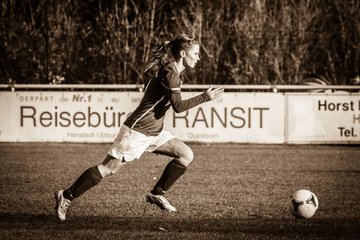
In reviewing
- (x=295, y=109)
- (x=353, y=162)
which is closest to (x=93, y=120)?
(x=295, y=109)

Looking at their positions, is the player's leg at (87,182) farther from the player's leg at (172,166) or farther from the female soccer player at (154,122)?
the player's leg at (172,166)

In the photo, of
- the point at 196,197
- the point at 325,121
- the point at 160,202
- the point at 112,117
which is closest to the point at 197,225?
the point at 160,202

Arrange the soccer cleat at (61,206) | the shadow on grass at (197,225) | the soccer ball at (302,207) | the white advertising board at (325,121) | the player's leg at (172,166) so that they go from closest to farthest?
the shadow on grass at (197,225), the soccer cleat at (61,206), the soccer ball at (302,207), the player's leg at (172,166), the white advertising board at (325,121)

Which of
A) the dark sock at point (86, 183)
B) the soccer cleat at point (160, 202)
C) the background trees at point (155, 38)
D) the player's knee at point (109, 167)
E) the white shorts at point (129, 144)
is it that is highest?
the background trees at point (155, 38)

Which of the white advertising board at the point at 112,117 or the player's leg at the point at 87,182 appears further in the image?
the white advertising board at the point at 112,117

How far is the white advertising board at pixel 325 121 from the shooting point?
60.1 ft

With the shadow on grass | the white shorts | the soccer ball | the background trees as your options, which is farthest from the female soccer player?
the background trees

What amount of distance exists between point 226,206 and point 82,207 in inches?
62.9

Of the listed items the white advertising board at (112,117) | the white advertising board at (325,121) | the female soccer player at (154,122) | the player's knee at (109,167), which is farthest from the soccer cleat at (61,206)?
the white advertising board at (325,121)

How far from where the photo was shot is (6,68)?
89.6ft

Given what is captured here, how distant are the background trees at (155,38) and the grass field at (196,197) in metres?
10.5

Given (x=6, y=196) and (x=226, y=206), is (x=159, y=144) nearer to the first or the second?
(x=226, y=206)

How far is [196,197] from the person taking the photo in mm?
9664

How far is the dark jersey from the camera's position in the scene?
7.91m
